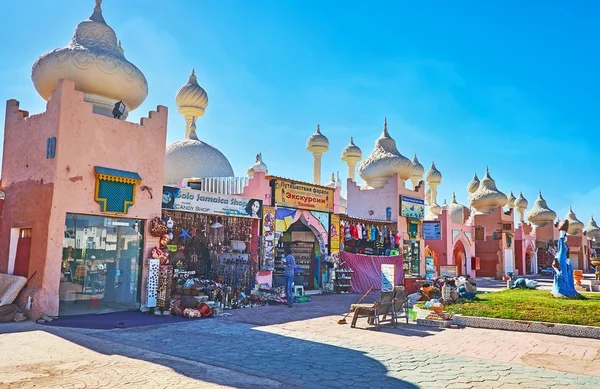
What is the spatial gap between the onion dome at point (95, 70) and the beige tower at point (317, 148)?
15.7m

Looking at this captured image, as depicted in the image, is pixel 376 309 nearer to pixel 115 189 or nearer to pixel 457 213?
pixel 115 189

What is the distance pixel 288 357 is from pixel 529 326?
19.4ft

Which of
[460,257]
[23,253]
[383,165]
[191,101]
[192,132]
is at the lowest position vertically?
[23,253]

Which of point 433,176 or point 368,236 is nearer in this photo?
point 368,236

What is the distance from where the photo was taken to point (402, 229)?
2416 cm

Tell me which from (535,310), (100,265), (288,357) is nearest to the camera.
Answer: (288,357)

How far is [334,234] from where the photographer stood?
64.5 ft

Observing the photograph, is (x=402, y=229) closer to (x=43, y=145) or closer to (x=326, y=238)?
(x=326, y=238)

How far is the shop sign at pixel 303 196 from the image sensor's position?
57.4 feet

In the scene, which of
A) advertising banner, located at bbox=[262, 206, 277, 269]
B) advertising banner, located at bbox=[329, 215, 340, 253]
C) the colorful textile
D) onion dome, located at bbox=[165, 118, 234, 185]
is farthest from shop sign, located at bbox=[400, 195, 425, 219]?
advertising banner, located at bbox=[262, 206, 277, 269]

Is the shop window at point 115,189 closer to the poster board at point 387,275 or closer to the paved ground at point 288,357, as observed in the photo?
the paved ground at point 288,357

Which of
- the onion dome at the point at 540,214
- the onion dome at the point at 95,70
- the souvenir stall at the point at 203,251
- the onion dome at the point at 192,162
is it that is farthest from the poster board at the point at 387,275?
the onion dome at the point at 540,214

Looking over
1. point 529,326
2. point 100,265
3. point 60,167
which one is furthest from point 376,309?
point 60,167

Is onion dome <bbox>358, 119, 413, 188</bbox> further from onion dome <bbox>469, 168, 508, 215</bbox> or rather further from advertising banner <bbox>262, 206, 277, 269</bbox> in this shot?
onion dome <bbox>469, 168, 508, 215</bbox>
